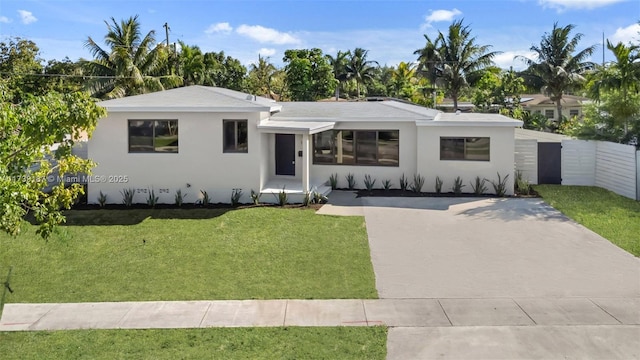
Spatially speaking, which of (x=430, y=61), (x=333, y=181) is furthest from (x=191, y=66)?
(x=333, y=181)

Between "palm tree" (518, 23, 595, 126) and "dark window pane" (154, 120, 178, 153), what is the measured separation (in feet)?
110

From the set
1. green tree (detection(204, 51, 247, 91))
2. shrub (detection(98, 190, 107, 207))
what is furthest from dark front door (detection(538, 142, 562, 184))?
green tree (detection(204, 51, 247, 91))

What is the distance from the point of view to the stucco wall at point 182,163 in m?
16.2

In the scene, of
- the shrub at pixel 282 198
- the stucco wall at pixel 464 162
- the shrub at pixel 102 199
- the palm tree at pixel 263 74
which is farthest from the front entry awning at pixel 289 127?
the palm tree at pixel 263 74

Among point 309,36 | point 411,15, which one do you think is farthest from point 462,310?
point 309,36

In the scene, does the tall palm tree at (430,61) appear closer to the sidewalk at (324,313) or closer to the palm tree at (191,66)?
the palm tree at (191,66)

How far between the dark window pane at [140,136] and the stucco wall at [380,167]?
6.14 meters

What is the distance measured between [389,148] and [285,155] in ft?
13.1

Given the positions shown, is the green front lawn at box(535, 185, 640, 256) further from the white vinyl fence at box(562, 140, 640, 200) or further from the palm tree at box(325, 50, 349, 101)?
the palm tree at box(325, 50, 349, 101)

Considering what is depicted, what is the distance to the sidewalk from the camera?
300 inches

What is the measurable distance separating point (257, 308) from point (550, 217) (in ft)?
32.9

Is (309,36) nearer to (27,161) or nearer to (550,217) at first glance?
(550,217)

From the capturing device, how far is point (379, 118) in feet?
60.0

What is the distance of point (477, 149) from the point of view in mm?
17625
